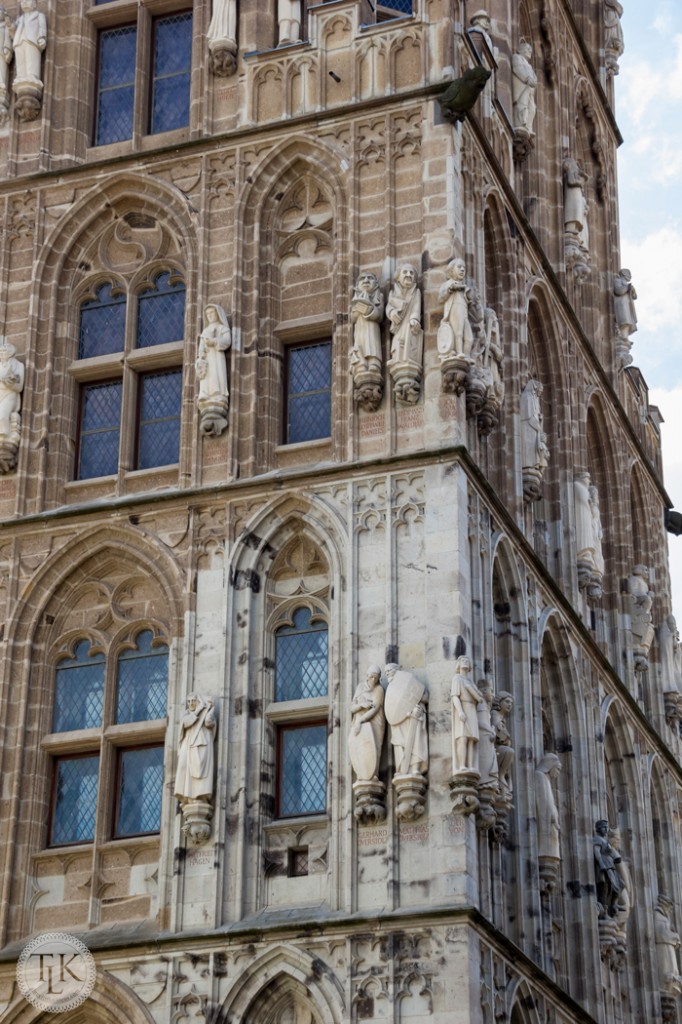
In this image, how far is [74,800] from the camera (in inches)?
1079

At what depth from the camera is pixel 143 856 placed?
1044 inches

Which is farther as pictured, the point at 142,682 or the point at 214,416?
the point at 214,416

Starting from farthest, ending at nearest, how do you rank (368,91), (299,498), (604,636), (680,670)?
(680,670) → (604,636) → (368,91) → (299,498)

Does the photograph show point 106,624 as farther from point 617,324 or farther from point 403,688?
point 617,324

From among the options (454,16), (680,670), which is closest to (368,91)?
Answer: (454,16)

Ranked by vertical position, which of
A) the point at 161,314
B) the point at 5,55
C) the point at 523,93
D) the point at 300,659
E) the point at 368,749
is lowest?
the point at 368,749

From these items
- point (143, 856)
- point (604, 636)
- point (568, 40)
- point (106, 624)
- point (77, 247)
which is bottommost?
point (143, 856)

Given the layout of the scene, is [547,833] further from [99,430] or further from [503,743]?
[99,430]

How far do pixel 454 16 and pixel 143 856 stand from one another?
443 inches

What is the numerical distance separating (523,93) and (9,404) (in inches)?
350

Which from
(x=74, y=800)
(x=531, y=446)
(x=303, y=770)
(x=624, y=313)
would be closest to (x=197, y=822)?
(x=303, y=770)

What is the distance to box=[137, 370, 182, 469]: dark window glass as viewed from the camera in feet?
95.1

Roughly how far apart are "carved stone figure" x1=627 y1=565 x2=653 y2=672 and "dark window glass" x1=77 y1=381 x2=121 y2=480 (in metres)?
9.28

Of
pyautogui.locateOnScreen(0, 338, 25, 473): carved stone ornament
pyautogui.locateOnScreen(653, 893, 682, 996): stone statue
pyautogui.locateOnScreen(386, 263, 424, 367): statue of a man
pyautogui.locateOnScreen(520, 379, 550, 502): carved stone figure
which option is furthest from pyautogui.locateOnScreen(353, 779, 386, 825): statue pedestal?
pyautogui.locateOnScreen(653, 893, 682, 996): stone statue
